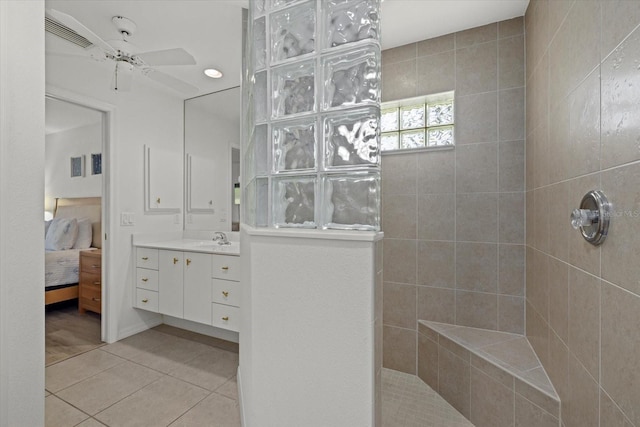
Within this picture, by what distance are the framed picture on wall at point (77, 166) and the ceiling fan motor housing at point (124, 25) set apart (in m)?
2.85

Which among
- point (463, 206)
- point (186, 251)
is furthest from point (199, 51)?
point (463, 206)

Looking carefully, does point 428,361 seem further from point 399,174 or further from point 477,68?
point 477,68

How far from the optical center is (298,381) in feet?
2.94

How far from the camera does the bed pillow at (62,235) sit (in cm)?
357

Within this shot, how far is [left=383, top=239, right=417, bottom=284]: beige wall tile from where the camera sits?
207 centimetres

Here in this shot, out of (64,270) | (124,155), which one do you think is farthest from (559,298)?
(64,270)

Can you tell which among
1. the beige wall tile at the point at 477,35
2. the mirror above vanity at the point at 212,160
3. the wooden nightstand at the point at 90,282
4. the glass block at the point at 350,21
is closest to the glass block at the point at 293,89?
the glass block at the point at 350,21

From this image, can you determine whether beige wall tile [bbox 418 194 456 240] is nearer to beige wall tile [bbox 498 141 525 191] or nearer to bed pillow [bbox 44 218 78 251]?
beige wall tile [bbox 498 141 525 191]

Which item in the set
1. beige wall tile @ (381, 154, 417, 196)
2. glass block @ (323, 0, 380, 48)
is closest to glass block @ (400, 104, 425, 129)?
beige wall tile @ (381, 154, 417, 196)

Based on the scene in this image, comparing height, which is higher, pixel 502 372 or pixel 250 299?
pixel 250 299

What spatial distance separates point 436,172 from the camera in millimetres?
1999

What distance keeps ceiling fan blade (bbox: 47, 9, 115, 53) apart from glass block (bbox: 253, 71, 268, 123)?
1.26 meters

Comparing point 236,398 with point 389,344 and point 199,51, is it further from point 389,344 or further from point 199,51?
point 199,51

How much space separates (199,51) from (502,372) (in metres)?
2.95
